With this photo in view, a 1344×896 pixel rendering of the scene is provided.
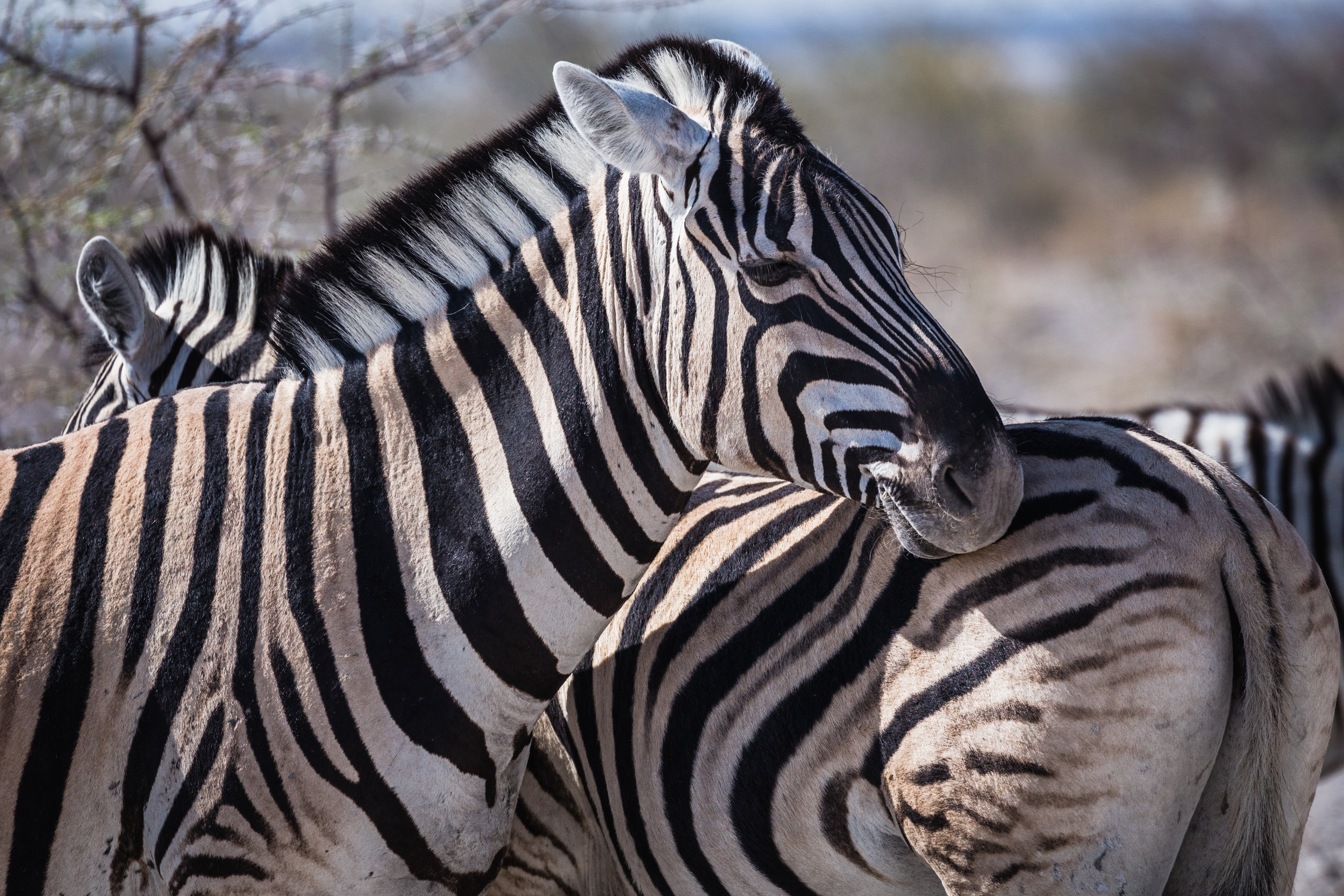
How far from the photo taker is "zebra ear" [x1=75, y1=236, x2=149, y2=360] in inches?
131

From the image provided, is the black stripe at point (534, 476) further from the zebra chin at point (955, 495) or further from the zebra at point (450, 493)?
the zebra chin at point (955, 495)

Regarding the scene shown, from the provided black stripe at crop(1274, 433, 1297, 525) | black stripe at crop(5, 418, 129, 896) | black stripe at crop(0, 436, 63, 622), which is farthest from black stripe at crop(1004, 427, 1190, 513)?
black stripe at crop(1274, 433, 1297, 525)

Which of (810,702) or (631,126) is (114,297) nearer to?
(631,126)

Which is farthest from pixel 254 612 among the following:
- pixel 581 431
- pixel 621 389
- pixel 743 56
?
pixel 743 56

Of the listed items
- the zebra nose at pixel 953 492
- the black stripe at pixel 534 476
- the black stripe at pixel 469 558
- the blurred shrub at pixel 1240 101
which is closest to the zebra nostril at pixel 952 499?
the zebra nose at pixel 953 492

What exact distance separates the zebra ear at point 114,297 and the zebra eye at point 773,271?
2.30 metres

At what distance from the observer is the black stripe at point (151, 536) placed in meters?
2.22

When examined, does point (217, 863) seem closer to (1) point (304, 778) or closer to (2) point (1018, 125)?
(1) point (304, 778)

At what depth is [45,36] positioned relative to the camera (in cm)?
471

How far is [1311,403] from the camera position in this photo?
448cm

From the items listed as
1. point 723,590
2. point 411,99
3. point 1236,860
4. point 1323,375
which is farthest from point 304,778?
point 1323,375

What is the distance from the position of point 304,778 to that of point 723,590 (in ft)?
3.37

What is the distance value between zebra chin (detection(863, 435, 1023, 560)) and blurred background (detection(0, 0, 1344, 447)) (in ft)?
2.58

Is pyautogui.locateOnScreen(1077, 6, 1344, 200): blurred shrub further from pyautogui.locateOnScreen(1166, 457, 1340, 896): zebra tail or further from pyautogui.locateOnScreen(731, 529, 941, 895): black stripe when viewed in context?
pyautogui.locateOnScreen(731, 529, 941, 895): black stripe
